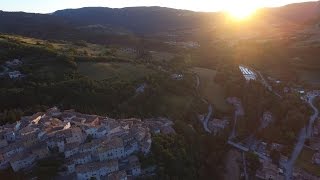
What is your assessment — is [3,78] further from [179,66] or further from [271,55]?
[271,55]

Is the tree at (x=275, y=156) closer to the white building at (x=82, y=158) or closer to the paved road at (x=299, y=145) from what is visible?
the paved road at (x=299, y=145)

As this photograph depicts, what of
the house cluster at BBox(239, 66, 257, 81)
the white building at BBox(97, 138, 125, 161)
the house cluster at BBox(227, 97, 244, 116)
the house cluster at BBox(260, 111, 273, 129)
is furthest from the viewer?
the house cluster at BBox(239, 66, 257, 81)

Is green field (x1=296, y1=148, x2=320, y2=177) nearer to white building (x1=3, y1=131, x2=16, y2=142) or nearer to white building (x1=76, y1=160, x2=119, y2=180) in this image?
white building (x1=76, y1=160, x2=119, y2=180)

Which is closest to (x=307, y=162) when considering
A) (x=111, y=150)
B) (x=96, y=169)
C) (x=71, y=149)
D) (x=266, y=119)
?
(x=266, y=119)

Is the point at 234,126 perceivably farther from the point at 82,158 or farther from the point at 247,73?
the point at 82,158

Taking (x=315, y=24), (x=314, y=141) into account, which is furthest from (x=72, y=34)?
(x=314, y=141)

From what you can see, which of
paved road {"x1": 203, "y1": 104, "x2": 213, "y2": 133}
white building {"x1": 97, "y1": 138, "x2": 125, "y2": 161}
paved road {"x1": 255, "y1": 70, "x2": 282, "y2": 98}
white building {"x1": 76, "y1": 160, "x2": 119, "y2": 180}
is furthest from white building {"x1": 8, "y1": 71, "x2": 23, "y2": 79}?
paved road {"x1": 255, "y1": 70, "x2": 282, "y2": 98}

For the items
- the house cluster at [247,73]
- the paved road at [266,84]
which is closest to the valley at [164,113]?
the paved road at [266,84]
